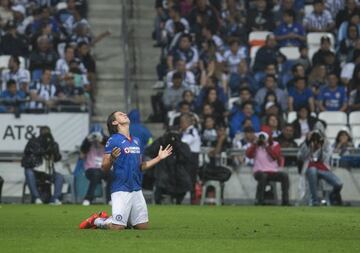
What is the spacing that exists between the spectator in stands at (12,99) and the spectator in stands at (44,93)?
235mm

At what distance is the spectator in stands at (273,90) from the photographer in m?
30.8

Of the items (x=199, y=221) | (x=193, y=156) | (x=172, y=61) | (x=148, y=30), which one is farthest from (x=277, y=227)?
(x=148, y=30)

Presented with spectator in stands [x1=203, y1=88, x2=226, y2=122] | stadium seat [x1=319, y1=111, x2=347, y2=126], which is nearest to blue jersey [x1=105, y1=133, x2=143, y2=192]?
spectator in stands [x1=203, y1=88, x2=226, y2=122]

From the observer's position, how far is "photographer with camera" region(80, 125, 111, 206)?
2773 centimetres

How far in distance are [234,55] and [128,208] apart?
1589 cm

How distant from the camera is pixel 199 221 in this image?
64.3 ft

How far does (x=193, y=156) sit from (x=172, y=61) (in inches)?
197

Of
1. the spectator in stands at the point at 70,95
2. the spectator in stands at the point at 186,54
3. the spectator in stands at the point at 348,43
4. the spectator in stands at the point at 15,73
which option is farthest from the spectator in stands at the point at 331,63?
the spectator in stands at the point at 15,73

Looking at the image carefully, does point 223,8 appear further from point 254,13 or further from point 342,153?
point 342,153

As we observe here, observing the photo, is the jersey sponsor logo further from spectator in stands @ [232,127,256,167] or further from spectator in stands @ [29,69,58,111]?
spectator in stands @ [29,69,58,111]

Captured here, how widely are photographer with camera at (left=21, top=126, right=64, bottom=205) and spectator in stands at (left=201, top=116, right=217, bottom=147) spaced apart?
348 centimetres

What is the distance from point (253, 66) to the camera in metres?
32.3

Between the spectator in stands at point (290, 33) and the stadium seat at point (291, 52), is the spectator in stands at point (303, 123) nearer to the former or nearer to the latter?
the stadium seat at point (291, 52)

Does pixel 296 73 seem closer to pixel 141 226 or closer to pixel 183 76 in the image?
pixel 183 76
